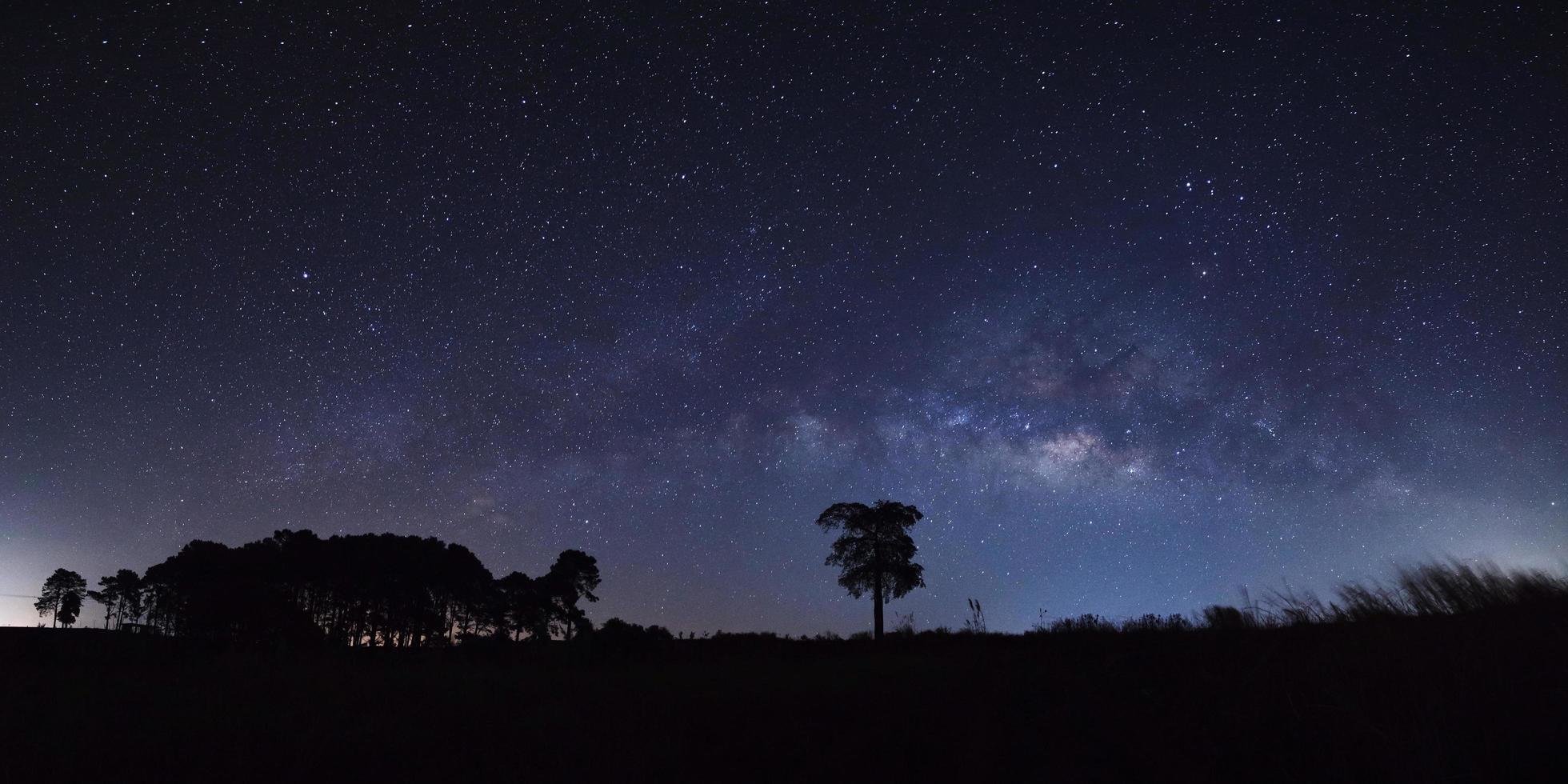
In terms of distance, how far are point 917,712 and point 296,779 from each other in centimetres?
617

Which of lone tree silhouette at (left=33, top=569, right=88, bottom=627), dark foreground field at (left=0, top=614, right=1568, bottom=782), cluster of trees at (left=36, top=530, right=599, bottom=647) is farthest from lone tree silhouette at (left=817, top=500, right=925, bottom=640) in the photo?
lone tree silhouette at (left=33, top=569, right=88, bottom=627)

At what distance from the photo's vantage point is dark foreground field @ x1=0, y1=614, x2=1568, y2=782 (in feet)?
18.2

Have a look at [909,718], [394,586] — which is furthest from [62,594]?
[909,718]

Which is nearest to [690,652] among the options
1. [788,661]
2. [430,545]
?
[788,661]

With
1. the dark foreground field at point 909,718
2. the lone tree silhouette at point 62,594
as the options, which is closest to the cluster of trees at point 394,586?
the dark foreground field at point 909,718

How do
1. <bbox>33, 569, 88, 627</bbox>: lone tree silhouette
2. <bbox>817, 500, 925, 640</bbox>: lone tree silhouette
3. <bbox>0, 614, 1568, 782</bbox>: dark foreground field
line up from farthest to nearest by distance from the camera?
<bbox>33, 569, 88, 627</bbox>: lone tree silhouette
<bbox>817, 500, 925, 640</bbox>: lone tree silhouette
<bbox>0, 614, 1568, 782</bbox>: dark foreground field

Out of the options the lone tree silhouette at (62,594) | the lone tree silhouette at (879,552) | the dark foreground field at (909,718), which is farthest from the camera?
the lone tree silhouette at (62,594)

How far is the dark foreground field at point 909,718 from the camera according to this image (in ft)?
18.2

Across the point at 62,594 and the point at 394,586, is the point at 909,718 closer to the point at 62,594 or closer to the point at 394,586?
the point at 394,586

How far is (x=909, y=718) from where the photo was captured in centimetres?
780

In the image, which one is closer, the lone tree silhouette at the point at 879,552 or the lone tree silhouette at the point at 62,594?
the lone tree silhouette at the point at 879,552

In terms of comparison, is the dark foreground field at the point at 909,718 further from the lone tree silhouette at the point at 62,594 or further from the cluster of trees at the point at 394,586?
the lone tree silhouette at the point at 62,594

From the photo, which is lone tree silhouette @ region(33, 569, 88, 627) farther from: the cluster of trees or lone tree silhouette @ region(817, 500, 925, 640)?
lone tree silhouette @ region(817, 500, 925, 640)

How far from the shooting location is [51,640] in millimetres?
19453
